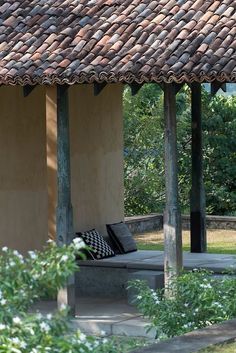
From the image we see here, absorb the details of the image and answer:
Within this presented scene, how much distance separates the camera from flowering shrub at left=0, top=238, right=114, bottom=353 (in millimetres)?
5812

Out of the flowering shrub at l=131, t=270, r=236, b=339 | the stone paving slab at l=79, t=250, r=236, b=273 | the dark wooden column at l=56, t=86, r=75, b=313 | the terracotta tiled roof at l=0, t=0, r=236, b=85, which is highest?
the terracotta tiled roof at l=0, t=0, r=236, b=85

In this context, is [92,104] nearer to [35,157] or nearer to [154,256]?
[35,157]

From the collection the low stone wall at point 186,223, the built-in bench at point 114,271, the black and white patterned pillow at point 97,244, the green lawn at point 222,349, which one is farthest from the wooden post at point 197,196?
the green lawn at point 222,349

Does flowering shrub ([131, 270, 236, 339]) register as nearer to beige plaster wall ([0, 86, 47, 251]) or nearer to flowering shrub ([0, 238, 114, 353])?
flowering shrub ([0, 238, 114, 353])

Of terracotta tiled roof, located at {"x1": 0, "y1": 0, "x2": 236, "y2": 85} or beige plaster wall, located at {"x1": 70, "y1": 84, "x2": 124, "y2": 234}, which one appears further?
beige plaster wall, located at {"x1": 70, "y1": 84, "x2": 124, "y2": 234}

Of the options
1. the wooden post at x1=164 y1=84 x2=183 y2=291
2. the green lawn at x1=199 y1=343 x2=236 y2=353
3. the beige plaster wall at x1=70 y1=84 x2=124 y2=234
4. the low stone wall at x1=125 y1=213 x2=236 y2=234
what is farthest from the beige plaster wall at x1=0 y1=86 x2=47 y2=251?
the green lawn at x1=199 y1=343 x2=236 y2=353

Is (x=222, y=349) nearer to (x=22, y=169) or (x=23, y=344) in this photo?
(x=23, y=344)

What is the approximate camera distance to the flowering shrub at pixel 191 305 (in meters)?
9.45

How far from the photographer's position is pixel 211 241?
19.9m

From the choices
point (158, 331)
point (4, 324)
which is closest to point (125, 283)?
point (158, 331)

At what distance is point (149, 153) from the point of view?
76.7 feet

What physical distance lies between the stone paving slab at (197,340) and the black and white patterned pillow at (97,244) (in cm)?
625

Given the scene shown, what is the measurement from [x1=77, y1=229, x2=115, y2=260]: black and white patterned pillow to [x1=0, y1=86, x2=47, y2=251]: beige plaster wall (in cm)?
57

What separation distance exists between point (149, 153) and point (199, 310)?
13.9 meters
